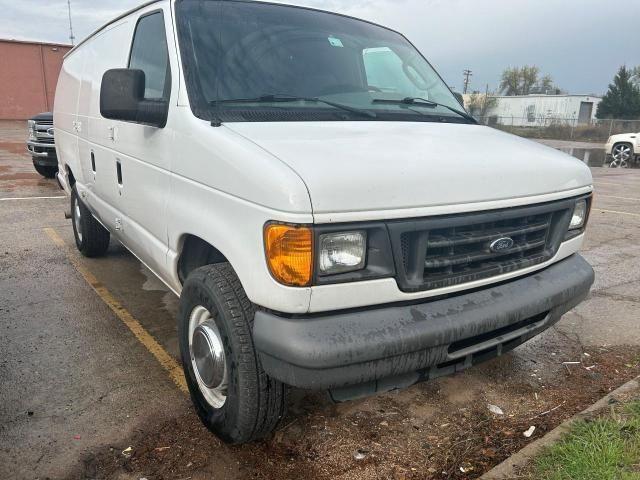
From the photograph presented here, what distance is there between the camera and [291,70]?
303cm

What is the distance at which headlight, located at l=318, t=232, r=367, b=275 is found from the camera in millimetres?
2057

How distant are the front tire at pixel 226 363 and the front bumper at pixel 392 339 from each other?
17 cm

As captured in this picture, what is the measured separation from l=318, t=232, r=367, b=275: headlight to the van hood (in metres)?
0.12

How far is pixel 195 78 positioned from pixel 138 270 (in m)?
3.08

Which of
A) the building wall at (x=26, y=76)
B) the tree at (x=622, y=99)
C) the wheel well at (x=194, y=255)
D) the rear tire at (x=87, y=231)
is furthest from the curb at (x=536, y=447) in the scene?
the tree at (x=622, y=99)

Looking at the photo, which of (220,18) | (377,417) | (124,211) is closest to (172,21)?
(220,18)

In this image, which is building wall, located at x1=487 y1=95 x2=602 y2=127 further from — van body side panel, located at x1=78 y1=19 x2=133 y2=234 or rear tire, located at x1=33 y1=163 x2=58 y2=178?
van body side panel, located at x1=78 y1=19 x2=133 y2=234

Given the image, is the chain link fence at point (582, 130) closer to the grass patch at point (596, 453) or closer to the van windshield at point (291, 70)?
the van windshield at point (291, 70)

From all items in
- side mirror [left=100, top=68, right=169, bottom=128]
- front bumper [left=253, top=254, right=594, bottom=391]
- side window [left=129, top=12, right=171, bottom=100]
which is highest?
side window [left=129, top=12, right=171, bottom=100]

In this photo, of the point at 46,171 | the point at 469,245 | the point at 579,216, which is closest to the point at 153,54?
the point at 469,245

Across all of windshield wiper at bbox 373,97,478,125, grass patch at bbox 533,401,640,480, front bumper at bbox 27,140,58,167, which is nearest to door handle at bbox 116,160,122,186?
windshield wiper at bbox 373,97,478,125

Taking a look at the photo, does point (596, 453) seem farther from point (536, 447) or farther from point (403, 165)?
point (403, 165)

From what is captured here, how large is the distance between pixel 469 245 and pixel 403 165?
1.65 feet

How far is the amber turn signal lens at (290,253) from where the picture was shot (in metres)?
2.00
